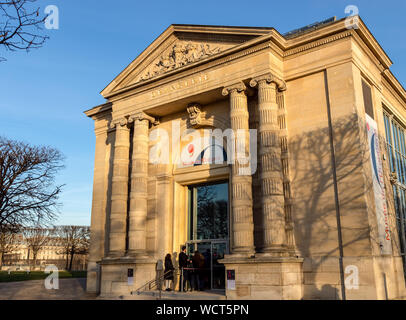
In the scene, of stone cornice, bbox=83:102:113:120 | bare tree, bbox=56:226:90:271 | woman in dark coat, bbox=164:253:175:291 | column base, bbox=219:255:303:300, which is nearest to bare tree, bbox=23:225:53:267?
bare tree, bbox=56:226:90:271

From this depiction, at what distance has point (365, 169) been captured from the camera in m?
14.8

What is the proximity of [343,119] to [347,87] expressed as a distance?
1371 millimetres

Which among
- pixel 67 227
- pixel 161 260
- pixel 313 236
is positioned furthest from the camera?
pixel 67 227

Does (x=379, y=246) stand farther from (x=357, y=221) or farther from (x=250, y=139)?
(x=250, y=139)

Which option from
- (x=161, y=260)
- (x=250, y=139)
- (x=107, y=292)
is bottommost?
(x=107, y=292)

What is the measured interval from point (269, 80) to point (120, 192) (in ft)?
33.1

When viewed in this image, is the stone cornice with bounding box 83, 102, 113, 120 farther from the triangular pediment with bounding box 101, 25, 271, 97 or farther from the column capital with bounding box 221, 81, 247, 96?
the column capital with bounding box 221, 81, 247, 96

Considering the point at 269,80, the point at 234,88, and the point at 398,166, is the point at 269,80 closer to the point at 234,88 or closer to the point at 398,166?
the point at 234,88

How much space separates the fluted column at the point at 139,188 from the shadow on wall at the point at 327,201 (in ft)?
26.3

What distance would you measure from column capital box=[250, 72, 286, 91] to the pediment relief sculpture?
9.64ft

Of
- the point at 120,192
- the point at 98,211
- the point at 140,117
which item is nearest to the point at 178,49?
the point at 140,117

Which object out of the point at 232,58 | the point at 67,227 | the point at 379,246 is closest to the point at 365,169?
the point at 379,246

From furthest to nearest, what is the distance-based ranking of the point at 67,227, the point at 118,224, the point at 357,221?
the point at 67,227 → the point at 118,224 → the point at 357,221

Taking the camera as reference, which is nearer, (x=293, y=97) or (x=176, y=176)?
(x=293, y=97)
